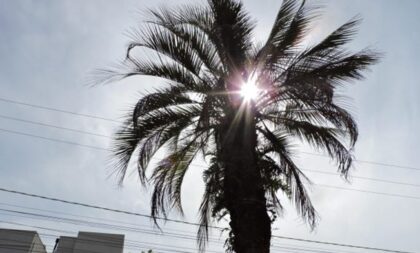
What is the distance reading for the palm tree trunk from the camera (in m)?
7.49

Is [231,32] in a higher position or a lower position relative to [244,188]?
higher

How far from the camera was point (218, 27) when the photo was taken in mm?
9188

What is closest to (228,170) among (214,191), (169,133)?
(214,191)

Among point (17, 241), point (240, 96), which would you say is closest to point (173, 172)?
point (240, 96)

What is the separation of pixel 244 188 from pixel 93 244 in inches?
760

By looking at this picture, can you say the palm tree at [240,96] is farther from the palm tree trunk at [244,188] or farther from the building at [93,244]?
the building at [93,244]

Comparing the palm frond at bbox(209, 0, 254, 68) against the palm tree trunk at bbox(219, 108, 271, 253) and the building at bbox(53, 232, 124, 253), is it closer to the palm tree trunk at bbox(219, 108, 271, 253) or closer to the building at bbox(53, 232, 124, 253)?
the palm tree trunk at bbox(219, 108, 271, 253)

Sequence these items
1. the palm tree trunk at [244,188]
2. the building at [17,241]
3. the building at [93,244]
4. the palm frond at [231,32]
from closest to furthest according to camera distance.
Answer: the palm tree trunk at [244,188] → the palm frond at [231,32] → the building at [17,241] → the building at [93,244]

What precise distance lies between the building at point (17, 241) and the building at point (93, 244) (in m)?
2.75

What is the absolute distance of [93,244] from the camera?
2497 cm

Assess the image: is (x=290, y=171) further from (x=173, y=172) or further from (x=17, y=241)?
(x=17, y=241)

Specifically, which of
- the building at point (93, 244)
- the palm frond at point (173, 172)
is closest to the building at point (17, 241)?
the building at point (93, 244)

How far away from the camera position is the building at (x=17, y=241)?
21.8 meters

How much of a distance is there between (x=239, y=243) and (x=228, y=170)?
1.42 m
